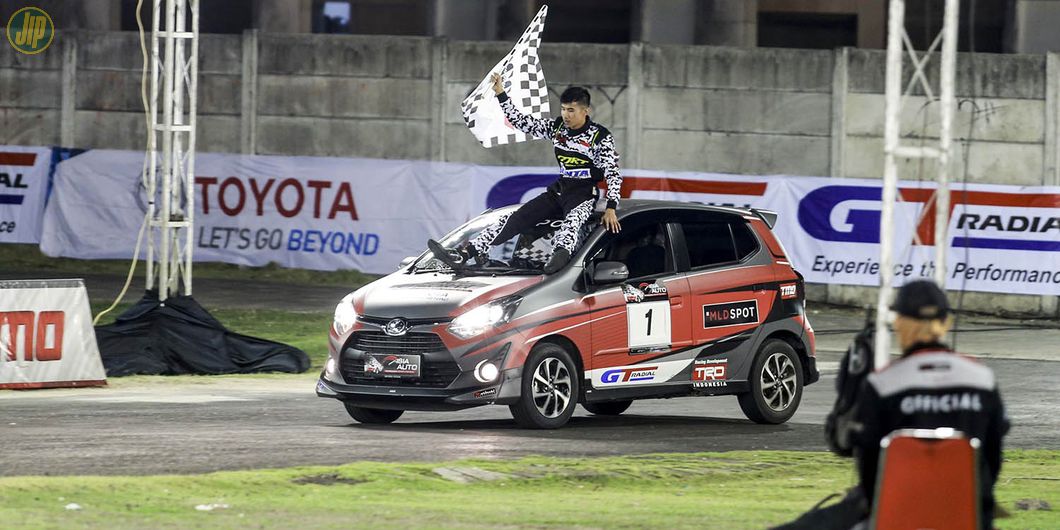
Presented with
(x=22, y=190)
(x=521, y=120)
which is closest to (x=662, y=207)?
(x=521, y=120)

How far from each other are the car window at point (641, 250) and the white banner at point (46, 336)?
5142 mm

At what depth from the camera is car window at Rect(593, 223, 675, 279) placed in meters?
14.2

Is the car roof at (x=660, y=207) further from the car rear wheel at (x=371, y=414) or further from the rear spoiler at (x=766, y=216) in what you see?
the car rear wheel at (x=371, y=414)

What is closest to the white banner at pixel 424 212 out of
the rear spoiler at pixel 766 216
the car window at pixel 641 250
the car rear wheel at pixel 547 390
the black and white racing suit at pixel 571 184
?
the rear spoiler at pixel 766 216

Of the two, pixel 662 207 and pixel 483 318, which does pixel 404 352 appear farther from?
pixel 662 207

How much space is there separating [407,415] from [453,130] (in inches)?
534

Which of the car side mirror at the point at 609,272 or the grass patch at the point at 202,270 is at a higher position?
the car side mirror at the point at 609,272

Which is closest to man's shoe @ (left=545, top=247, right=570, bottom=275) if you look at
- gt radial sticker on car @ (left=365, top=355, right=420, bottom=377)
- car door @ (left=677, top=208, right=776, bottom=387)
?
car door @ (left=677, top=208, right=776, bottom=387)

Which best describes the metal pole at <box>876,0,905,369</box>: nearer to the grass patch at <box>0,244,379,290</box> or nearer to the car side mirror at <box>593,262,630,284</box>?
the car side mirror at <box>593,262,630,284</box>

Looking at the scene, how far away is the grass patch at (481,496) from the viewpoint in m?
9.06

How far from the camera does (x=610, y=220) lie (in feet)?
46.1

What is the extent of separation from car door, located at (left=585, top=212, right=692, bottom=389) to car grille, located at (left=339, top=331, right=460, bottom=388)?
48.4 inches

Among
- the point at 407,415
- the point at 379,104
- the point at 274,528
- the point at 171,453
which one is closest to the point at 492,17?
the point at 379,104

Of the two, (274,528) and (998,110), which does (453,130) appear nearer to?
(998,110)
